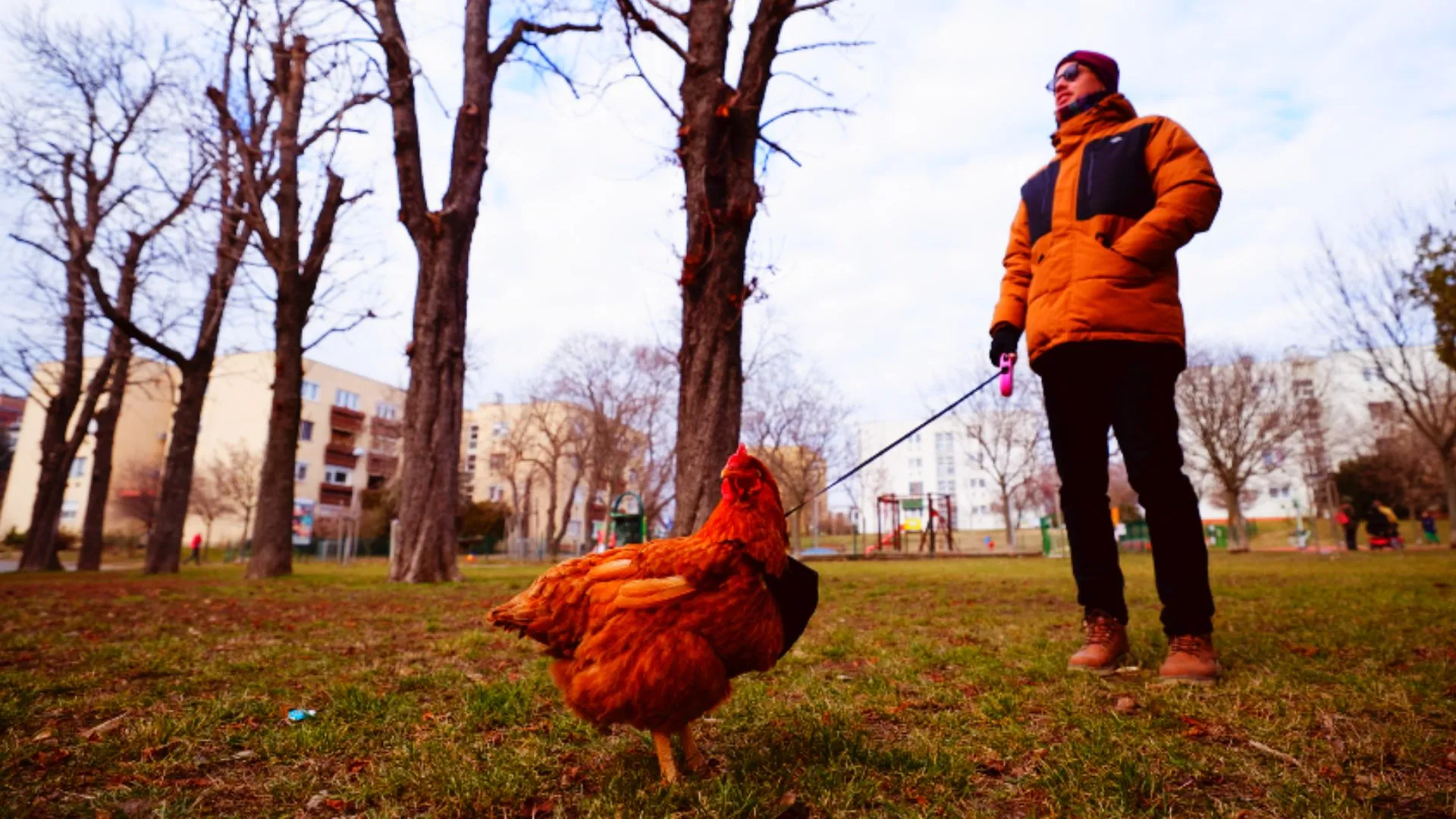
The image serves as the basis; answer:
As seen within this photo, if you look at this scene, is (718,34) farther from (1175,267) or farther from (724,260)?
(1175,267)

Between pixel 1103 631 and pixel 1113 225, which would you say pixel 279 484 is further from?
pixel 1113 225

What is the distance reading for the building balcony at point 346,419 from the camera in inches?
2229

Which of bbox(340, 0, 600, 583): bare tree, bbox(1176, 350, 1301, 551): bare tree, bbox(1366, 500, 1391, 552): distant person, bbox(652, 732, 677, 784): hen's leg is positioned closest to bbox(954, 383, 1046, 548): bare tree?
bbox(1176, 350, 1301, 551): bare tree

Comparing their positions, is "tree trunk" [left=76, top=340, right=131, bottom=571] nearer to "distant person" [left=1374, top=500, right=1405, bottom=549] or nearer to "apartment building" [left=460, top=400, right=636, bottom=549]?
"apartment building" [left=460, top=400, right=636, bottom=549]

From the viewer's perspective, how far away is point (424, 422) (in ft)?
36.9

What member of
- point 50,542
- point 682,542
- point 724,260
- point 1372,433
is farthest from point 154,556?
point 1372,433

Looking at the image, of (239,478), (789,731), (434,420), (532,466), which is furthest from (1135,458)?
(239,478)

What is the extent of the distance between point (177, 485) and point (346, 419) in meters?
45.1

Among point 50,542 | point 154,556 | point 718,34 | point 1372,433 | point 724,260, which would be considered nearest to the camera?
point 724,260

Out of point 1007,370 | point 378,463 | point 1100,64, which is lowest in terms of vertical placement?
point 1007,370

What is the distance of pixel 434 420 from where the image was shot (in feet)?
37.1

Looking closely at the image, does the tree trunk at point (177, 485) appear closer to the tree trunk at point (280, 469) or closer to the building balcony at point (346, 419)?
the tree trunk at point (280, 469)

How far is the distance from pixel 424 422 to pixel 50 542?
14623mm

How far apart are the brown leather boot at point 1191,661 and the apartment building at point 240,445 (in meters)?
49.7
